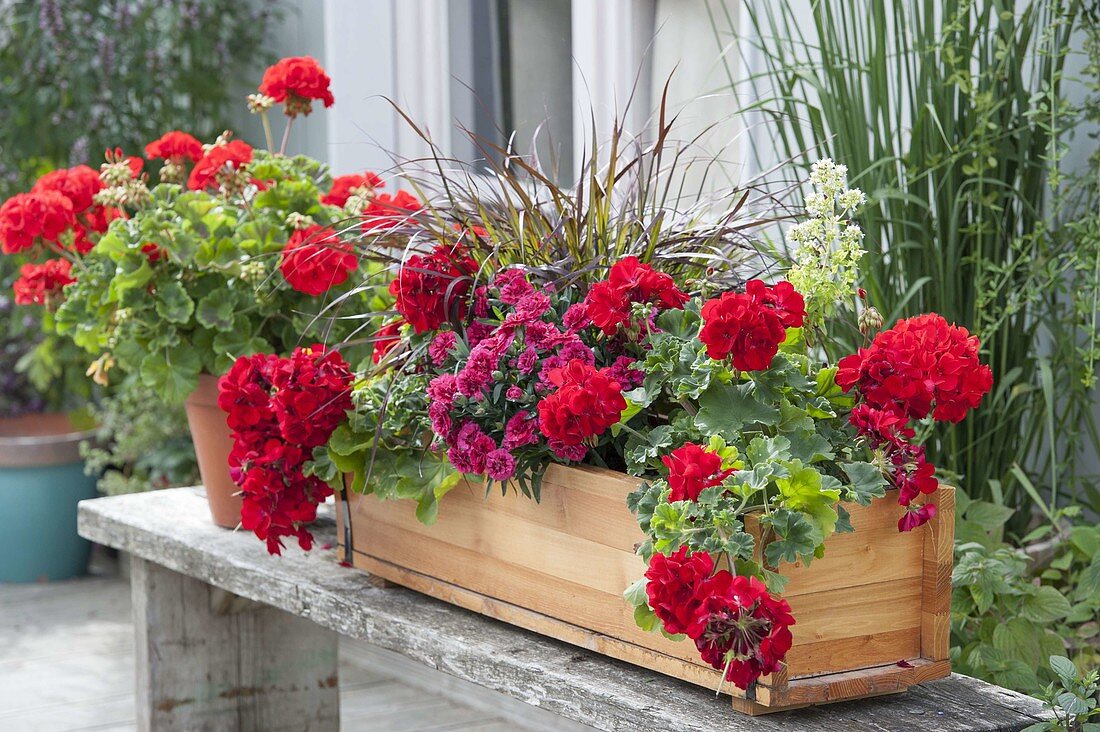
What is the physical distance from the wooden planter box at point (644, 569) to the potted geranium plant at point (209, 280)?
0.47 m

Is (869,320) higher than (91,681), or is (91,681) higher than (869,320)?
(869,320)

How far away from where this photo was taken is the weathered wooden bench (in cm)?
108

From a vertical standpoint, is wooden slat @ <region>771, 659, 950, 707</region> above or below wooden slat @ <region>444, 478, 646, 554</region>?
below

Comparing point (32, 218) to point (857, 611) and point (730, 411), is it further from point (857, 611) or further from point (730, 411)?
point (857, 611)

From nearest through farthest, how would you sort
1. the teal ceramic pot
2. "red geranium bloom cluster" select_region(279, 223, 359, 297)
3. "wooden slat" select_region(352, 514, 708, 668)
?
1. "wooden slat" select_region(352, 514, 708, 668)
2. "red geranium bloom cluster" select_region(279, 223, 359, 297)
3. the teal ceramic pot

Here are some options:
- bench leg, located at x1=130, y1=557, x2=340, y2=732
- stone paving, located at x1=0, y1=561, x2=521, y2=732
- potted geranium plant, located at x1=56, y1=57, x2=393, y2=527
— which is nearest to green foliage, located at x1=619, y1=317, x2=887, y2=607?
potted geranium plant, located at x1=56, y1=57, x2=393, y2=527

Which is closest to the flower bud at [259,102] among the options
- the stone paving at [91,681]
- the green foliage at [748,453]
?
the green foliage at [748,453]

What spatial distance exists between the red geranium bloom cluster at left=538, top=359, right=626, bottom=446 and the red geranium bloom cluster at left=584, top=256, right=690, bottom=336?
0.06m

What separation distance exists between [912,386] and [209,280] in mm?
987

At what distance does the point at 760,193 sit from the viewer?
1384 millimetres

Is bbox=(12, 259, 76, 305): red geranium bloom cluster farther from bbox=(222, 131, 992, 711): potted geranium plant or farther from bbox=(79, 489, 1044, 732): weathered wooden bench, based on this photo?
bbox=(222, 131, 992, 711): potted geranium plant

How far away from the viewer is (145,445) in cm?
352

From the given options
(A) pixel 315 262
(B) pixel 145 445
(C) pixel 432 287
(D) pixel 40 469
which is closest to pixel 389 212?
(A) pixel 315 262

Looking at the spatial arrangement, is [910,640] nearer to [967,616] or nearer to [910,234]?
[967,616]
